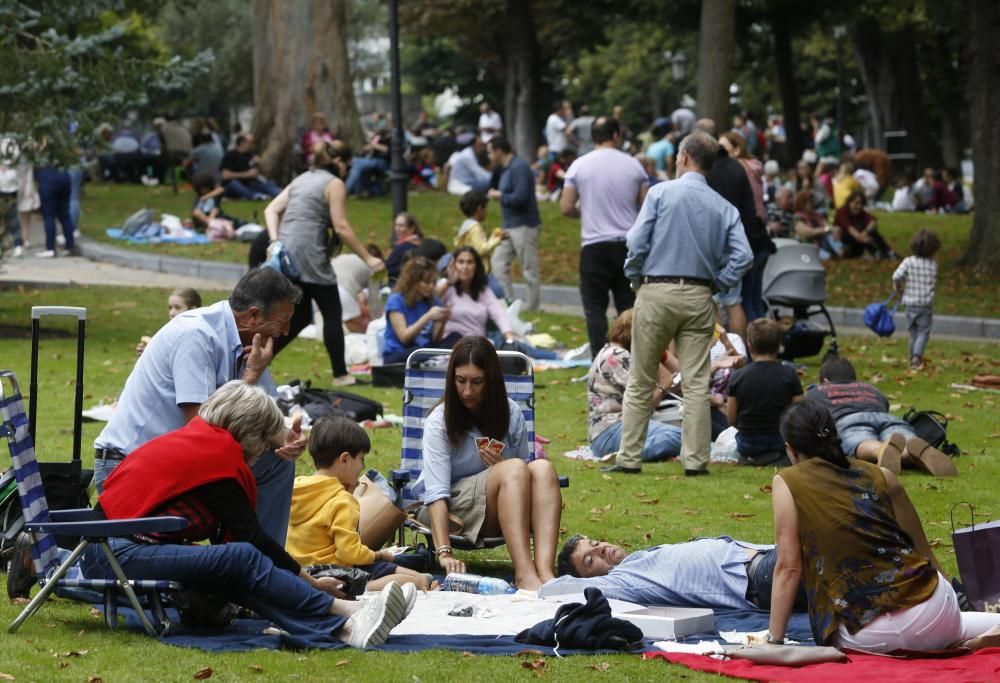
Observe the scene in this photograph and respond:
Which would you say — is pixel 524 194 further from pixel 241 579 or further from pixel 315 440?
pixel 241 579

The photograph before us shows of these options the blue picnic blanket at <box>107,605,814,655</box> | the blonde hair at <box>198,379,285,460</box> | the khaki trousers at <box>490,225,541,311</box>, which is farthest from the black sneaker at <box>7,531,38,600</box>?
the khaki trousers at <box>490,225,541,311</box>

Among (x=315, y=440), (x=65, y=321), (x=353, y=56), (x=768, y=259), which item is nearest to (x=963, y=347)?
(x=768, y=259)

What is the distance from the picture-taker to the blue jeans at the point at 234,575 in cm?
646

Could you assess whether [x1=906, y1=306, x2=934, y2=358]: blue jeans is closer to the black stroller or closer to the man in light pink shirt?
the black stroller

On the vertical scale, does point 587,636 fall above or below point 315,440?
below

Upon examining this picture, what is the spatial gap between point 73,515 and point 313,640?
1093 mm

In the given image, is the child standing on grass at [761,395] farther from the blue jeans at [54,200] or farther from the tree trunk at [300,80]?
the tree trunk at [300,80]

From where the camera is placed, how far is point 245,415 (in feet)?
21.8

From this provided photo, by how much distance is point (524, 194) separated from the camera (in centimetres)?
1881

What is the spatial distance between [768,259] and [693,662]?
9.71 meters

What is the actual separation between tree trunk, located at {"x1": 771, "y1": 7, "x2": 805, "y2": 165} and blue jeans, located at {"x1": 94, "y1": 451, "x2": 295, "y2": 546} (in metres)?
31.9

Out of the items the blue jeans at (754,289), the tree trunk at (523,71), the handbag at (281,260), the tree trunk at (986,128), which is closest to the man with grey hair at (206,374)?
the handbag at (281,260)

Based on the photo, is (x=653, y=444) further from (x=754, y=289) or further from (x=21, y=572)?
(x=21, y=572)

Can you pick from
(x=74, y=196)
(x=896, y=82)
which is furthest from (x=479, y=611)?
(x=896, y=82)
